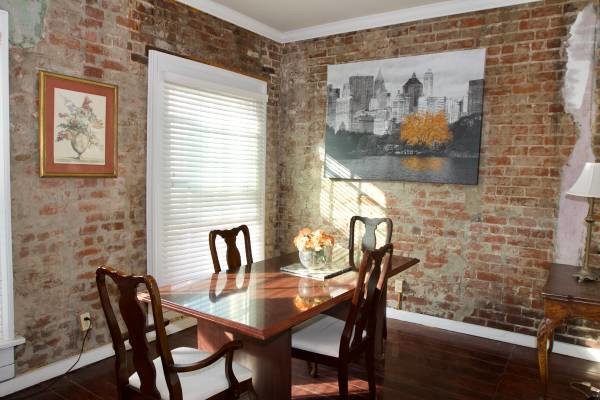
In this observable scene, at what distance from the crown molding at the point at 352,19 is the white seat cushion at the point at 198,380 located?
2.96 m

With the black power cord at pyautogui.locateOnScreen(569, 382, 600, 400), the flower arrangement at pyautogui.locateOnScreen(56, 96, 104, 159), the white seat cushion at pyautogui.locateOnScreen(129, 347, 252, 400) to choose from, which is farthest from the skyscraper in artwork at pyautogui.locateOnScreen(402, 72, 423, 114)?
the white seat cushion at pyautogui.locateOnScreen(129, 347, 252, 400)

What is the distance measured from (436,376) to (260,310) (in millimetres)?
1634

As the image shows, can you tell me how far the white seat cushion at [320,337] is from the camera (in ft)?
7.98

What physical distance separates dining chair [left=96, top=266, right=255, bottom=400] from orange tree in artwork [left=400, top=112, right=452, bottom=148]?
267cm

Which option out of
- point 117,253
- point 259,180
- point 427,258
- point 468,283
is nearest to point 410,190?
point 427,258

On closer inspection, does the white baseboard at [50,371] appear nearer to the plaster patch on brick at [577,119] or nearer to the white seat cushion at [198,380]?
the white seat cushion at [198,380]

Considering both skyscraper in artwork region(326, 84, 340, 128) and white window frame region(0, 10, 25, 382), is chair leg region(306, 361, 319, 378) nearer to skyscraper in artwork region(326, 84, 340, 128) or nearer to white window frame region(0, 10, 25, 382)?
white window frame region(0, 10, 25, 382)

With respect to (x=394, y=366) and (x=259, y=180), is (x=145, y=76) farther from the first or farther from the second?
(x=394, y=366)

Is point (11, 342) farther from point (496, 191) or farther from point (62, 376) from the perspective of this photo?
point (496, 191)

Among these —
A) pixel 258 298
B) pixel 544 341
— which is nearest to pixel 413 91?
pixel 544 341

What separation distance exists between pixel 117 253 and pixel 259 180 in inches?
68.1

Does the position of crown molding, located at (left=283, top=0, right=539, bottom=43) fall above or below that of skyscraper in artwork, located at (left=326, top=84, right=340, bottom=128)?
above

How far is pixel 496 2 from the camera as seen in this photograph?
3.57 metres

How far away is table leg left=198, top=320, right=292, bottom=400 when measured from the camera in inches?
89.0
